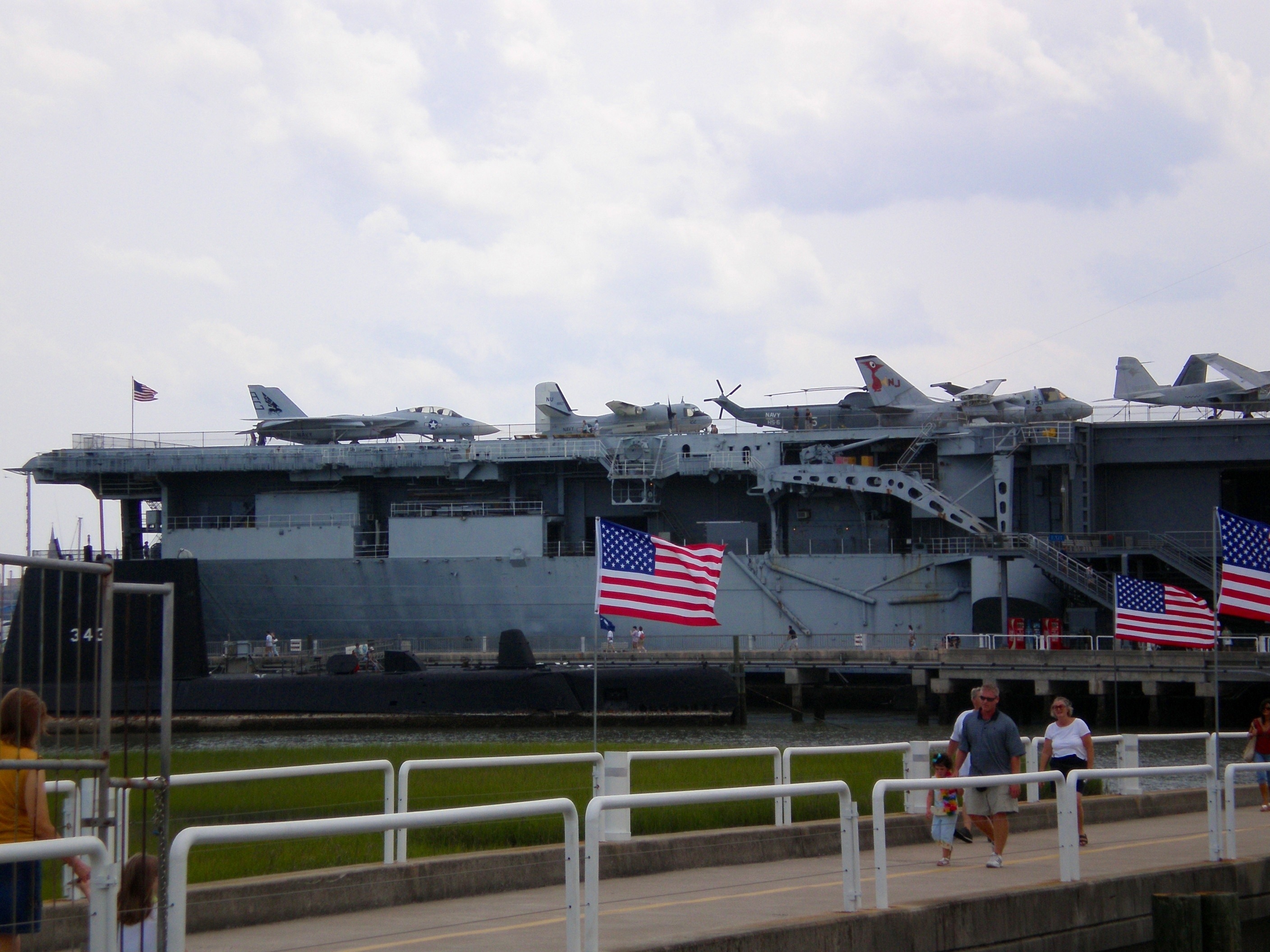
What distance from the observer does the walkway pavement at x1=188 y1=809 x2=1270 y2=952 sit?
7020 millimetres

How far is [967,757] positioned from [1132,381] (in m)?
40.2

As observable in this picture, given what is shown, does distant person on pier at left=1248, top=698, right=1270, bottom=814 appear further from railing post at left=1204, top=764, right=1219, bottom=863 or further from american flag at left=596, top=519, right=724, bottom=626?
american flag at left=596, top=519, right=724, bottom=626


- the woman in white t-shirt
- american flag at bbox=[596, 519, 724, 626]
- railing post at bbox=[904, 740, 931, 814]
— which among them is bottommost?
railing post at bbox=[904, 740, 931, 814]

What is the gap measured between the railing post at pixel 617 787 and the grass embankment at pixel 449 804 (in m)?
0.54

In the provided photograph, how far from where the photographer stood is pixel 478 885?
9039mm

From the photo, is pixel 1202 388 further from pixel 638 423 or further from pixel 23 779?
pixel 23 779

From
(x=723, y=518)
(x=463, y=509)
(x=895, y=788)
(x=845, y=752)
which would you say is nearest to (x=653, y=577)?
(x=845, y=752)

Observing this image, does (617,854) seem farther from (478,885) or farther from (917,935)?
(917,935)

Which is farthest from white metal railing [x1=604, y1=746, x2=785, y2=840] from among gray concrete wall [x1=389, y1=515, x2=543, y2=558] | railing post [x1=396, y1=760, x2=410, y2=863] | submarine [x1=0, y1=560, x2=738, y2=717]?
gray concrete wall [x1=389, y1=515, x2=543, y2=558]

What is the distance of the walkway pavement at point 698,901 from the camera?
7.02m

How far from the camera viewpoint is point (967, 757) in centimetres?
1097

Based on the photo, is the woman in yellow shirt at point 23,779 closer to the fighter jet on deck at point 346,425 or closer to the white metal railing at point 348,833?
the white metal railing at point 348,833

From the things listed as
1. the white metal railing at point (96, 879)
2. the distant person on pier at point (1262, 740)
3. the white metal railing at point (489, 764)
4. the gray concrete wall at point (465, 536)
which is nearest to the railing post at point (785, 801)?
the white metal railing at point (489, 764)

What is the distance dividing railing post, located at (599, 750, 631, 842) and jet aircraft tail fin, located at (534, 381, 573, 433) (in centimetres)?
3746
